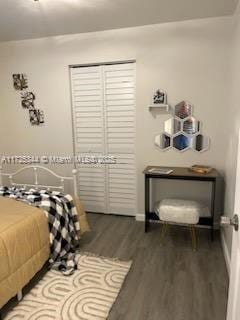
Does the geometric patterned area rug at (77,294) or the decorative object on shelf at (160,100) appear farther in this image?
the decorative object on shelf at (160,100)

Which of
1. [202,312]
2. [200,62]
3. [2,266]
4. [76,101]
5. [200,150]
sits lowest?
[202,312]

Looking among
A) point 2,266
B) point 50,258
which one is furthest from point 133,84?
point 2,266

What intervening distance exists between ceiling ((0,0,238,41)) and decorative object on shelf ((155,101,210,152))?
3.20ft

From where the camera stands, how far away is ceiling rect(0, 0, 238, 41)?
2.36 meters

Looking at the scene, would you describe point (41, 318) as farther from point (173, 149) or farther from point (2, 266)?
point (173, 149)

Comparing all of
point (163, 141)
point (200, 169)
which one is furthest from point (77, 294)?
point (163, 141)

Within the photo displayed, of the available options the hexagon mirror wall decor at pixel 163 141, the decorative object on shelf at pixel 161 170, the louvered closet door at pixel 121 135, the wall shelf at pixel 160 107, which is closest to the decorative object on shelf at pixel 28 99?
the louvered closet door at pixel 121 135

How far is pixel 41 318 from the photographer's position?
1.77 m

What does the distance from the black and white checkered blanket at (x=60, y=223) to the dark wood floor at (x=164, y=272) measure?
0.32 meters

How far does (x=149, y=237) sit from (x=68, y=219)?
1028mm

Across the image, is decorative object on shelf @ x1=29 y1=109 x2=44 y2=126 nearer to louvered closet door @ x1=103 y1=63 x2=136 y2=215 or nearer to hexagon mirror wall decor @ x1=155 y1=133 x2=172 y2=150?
louvered closet door @ x1=103 y1=63 x2=136 y2=215

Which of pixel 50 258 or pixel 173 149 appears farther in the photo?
pixel 173 149

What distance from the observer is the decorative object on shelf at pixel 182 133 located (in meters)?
3.02

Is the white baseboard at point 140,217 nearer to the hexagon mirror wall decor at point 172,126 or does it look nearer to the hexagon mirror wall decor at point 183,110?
the hexagon mirror wall decor at point 172,126
